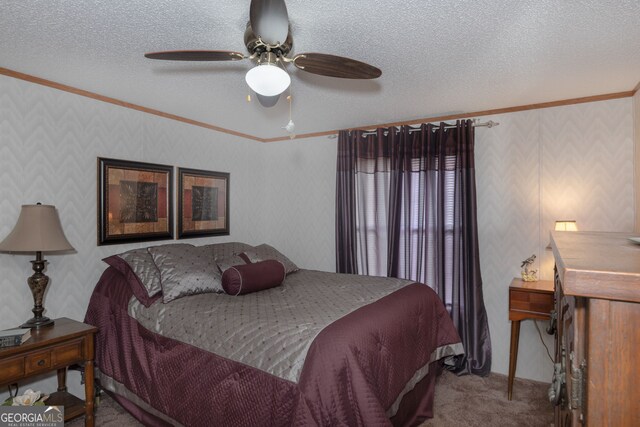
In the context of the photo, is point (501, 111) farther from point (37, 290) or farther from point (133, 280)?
point (37, 290)

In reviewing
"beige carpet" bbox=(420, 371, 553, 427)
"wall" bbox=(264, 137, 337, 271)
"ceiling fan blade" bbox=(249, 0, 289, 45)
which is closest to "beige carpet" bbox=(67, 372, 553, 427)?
"beige carpet" bbox=(420, 371, 553, 427)

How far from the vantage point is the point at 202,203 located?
3785 millimetres

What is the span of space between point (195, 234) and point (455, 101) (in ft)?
8.99

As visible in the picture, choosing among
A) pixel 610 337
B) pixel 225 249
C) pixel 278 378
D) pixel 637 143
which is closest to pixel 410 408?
pixel 278 378

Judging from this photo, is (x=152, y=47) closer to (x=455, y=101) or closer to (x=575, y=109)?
(x=455, y=101)

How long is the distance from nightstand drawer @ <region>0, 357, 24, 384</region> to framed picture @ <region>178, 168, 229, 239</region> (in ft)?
5.41

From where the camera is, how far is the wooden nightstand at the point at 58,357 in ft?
6.66

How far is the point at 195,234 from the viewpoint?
3709 millimetres

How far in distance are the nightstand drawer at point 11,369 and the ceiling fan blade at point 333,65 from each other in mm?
2216

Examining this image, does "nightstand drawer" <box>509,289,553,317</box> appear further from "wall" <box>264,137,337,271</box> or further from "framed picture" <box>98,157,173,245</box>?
"framed picture" <box>98,157,173,245</box>

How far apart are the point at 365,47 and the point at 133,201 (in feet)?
Answer: 7.49

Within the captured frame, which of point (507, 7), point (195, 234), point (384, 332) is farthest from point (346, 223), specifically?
point (507, 7)

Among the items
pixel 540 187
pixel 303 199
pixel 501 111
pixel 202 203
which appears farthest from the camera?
pixel 303 199

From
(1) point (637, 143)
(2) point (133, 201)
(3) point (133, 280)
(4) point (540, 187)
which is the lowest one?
(3) point (133, 280)
